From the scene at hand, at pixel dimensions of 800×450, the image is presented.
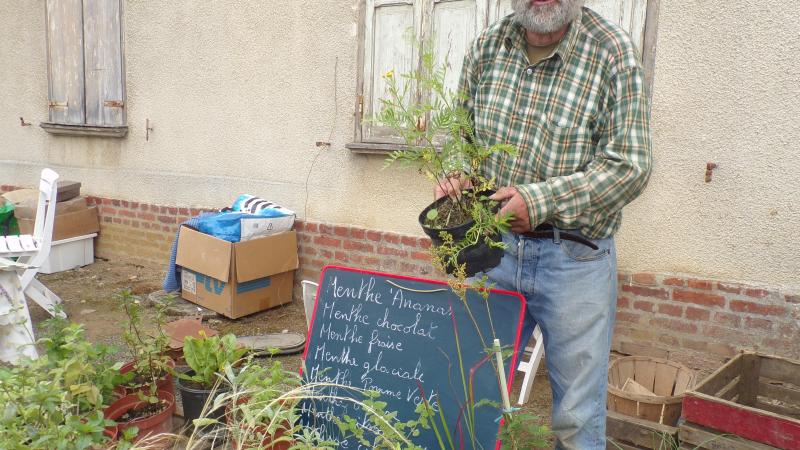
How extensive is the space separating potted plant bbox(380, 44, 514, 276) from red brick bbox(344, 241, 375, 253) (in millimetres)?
2743

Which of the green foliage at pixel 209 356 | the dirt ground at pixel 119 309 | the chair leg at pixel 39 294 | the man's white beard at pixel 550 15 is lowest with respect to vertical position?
the dirt ground at pixel 119 309

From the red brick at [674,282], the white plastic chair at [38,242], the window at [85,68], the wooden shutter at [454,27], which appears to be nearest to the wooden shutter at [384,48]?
the wooden shutter at [454,27]

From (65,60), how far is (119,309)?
11.4 feet

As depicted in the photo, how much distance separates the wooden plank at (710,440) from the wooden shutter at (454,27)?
8.64ft

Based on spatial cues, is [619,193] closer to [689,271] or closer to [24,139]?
[689,271]

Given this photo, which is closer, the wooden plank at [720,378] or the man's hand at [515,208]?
the man's hand at [515,208]

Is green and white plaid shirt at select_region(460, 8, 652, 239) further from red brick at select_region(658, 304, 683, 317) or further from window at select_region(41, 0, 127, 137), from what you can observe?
window at select_region(41, 0, 127, 137)

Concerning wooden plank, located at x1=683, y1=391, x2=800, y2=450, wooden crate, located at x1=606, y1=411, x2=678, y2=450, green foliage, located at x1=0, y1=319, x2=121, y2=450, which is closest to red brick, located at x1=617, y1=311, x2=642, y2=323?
wooden crate, located at x1=606, y1=411, x2=678, y2=450

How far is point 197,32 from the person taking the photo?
565 centimetres

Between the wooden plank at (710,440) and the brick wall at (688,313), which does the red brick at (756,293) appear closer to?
the brick wall at (688,313)

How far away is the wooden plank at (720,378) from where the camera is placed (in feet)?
8.68

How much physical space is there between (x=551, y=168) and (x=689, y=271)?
6.76 feet

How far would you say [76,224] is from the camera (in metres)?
6.37

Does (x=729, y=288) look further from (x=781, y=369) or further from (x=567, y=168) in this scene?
(x=567, y=168)
